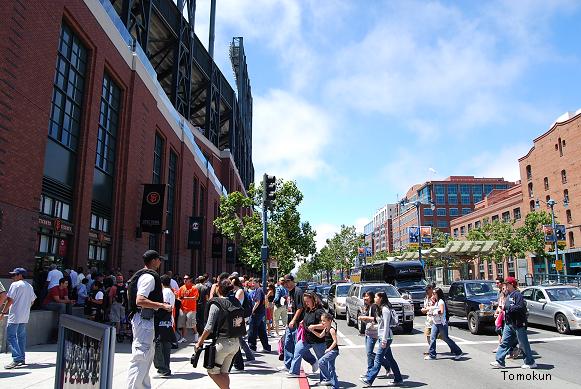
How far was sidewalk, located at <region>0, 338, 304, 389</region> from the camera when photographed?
7492 mm

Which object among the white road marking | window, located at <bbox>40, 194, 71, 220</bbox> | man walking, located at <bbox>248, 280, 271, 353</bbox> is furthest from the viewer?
window, located at <bbox>40, 194, 71, 220</bbox>

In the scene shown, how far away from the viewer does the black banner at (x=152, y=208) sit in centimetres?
2381

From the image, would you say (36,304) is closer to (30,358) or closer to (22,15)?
(30,358)

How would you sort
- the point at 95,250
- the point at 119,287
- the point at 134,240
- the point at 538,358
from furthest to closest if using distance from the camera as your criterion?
the point at 134,240
the point at 95,250
the point at 119,287
the point at 538,358

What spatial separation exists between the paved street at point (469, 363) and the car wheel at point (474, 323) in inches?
8.6

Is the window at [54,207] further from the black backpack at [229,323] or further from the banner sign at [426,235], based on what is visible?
the banner sign at [426,235]

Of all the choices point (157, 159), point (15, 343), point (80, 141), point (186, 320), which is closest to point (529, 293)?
point (186, 320)

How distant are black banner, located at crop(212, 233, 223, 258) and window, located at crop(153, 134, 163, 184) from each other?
54.7 ft

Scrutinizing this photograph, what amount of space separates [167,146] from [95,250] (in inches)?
472

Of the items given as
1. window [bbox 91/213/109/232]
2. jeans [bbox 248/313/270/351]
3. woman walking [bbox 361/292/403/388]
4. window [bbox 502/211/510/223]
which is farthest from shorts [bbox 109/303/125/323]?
window [bbox 502/211/510/223]

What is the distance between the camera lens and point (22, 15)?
13352mm

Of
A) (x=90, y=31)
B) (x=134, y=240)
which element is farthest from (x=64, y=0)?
(x=134, y=240)

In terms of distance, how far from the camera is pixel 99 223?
2025 cm

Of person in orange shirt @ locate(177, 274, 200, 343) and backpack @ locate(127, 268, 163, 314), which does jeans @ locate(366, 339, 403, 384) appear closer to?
backpack @ locate(127, 268, 163, 314)
